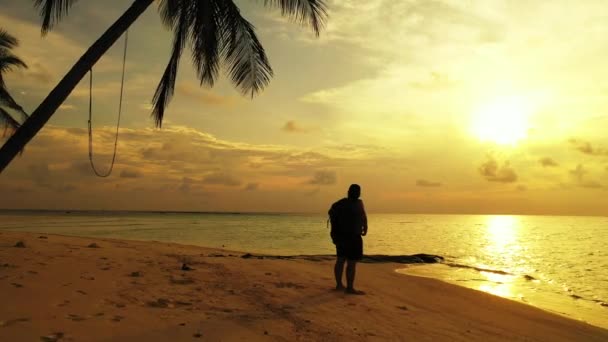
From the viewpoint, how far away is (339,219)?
28.8ft

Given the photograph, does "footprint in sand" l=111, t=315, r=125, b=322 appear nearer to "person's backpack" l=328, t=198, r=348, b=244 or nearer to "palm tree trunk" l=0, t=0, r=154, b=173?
"palm tree trunk" l=0, t=0, r=154, b=173

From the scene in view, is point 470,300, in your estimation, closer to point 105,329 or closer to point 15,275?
point 105,329

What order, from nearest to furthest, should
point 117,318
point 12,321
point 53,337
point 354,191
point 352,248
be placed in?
point 53,337 < point 12,321 < point 117,318 < point 352,248 < point 354,191

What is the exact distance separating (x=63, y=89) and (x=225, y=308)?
14.1ft

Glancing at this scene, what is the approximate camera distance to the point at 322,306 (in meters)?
7.23

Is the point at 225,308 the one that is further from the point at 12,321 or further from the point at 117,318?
the point at 12,321

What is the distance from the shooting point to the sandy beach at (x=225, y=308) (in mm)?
5230

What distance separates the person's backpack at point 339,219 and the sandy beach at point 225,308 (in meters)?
1.20

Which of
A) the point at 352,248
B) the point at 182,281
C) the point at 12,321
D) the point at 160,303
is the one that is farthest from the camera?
the point at 352,248

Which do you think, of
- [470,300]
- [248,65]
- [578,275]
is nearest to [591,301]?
[470,300]

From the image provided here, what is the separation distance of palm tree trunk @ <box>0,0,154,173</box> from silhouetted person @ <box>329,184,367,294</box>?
5246 mm

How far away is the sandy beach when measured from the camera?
17.2 feet

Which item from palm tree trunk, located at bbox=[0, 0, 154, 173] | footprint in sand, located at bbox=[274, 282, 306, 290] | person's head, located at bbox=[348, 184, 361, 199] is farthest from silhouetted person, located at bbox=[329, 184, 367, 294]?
palm tree trunk, located at bbox=[0, 0, 154, 173]

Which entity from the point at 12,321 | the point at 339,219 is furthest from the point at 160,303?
the point at 339,219
